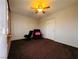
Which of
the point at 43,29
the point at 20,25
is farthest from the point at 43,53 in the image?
the point at 43,29

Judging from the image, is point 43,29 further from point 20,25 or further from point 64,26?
point 64,26

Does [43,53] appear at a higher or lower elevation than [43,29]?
lower

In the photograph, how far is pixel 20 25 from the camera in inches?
344

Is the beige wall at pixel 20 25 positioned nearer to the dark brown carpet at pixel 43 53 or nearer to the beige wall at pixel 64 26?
the beige wall at pixel 64 26

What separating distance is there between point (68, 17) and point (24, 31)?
15.3 feet

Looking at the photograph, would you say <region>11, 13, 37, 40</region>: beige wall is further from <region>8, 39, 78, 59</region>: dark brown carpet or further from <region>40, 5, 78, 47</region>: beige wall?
<region>8, 39, 78, 59</region>: dark brown carpet

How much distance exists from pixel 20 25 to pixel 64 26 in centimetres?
425

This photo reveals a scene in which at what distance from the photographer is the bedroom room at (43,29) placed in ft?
12.9

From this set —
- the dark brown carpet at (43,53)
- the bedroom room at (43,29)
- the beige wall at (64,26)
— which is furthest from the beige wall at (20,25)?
the dark brown carpet at (43,53)

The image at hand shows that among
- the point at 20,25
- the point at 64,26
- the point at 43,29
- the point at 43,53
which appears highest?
the point at 20,25

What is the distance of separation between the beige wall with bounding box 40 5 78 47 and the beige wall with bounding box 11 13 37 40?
1.92m

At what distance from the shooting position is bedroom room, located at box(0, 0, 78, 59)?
3.93 m

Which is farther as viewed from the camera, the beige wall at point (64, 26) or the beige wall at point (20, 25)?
the beige wall at point (20, 25)

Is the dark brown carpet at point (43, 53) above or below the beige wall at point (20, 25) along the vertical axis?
below
